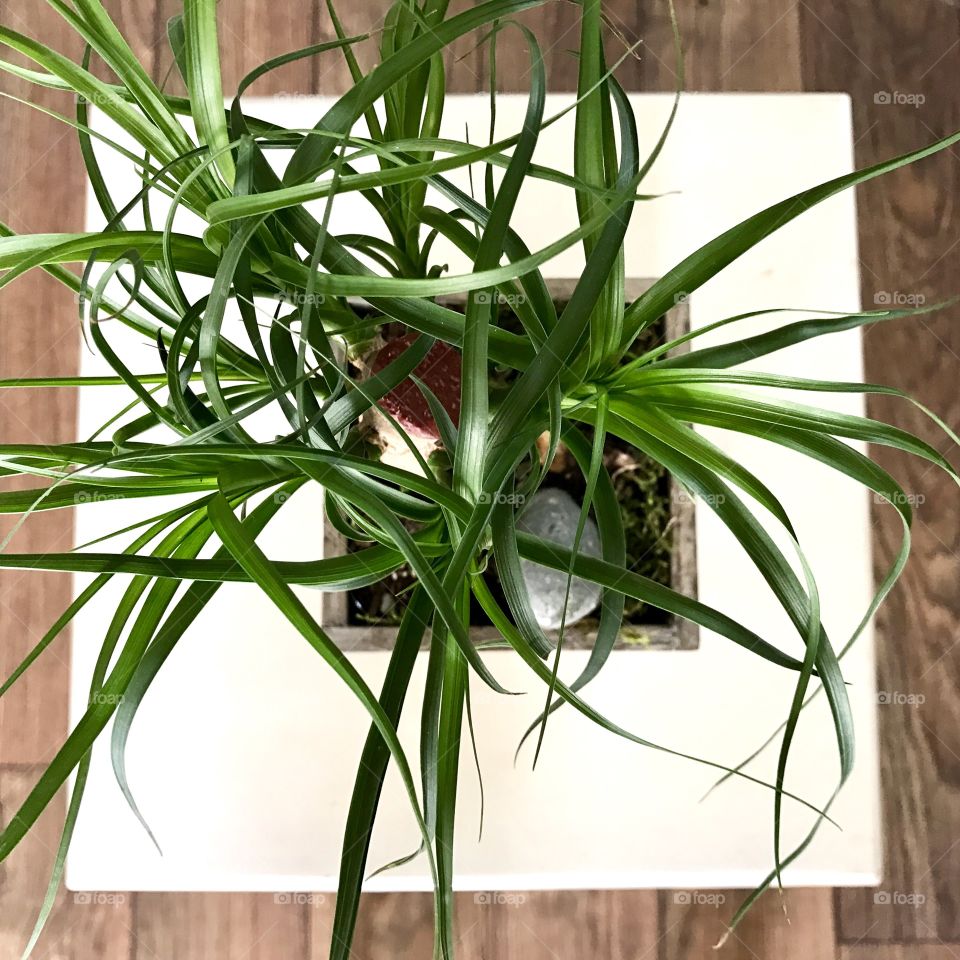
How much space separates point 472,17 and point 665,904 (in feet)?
2.92

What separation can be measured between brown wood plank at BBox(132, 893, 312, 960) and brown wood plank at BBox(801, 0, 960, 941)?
59 centimetres

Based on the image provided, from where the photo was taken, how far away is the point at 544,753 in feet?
2.23

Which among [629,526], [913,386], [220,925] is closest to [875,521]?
[913,386]

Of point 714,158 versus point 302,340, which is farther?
point 714,158

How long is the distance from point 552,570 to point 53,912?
0.72m

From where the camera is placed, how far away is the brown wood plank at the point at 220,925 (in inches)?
36.3

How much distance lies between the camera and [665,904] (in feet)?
2.99

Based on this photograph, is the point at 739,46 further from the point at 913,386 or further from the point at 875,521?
the point at 875,521

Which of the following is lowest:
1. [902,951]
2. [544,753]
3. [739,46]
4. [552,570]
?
[902,951]

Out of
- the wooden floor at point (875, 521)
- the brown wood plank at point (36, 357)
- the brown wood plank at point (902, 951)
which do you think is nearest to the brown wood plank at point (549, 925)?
the wooden floor at point (875, 521)

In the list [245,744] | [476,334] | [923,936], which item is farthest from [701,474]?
[923,936]

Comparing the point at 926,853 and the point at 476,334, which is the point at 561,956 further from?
the point at 476,334

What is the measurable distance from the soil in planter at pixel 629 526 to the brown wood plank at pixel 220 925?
1.51 ft

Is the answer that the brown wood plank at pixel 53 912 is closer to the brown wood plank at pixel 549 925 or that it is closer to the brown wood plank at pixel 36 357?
the brown wood plank at pixel 36 357
